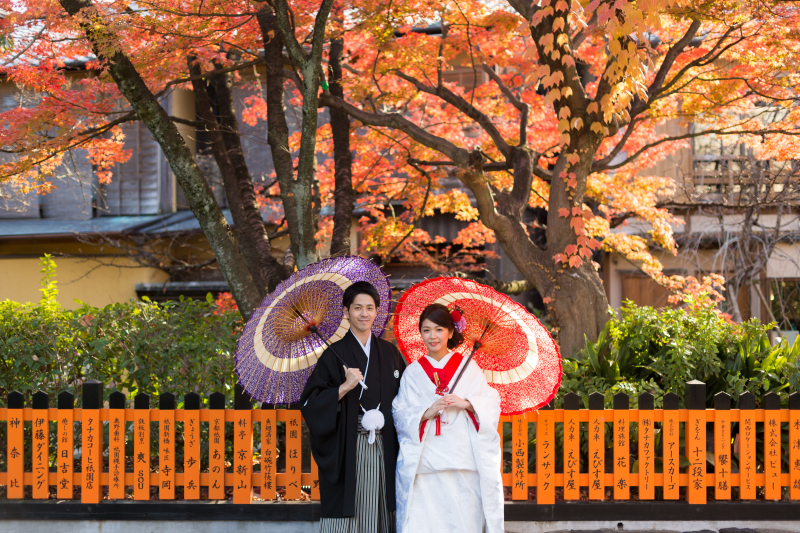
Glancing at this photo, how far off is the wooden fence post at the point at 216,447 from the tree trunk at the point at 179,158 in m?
1.16

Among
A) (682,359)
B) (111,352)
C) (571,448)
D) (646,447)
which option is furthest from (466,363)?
(111,352)

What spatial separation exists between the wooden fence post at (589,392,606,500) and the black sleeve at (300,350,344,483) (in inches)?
70.0

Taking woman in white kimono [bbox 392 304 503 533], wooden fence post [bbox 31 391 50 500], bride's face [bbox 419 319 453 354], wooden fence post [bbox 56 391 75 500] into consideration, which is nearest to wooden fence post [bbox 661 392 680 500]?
woman in white kimono [bbox 392 304 503 533]

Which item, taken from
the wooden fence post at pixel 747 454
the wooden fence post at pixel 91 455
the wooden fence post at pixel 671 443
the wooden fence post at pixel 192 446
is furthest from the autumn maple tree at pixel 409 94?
the wooden fence post at pixel 747 454

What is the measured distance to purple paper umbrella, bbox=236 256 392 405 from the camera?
3.58m

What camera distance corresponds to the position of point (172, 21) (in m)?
5.16

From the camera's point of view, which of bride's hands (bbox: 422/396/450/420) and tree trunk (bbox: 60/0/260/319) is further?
tree trunk (bbox: 60/0/260/319)

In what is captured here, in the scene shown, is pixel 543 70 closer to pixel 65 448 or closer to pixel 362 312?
pixel 362 312

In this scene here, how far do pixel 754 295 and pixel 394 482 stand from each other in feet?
29.6

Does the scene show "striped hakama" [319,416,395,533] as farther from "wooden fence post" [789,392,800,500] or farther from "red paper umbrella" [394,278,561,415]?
"wooden fence post" [789,392,800,500]

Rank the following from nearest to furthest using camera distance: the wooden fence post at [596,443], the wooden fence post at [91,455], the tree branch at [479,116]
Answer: the wooden fence post at [596,443]
the wooden fence post at [91,455]
the tree branch at [479,116]

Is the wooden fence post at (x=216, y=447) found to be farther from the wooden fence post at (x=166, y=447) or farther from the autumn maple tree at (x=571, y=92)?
the autumn maple tree at (x=571, y=92)

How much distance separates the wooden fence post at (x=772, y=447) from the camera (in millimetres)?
4199

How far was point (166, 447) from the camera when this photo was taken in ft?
13.8
